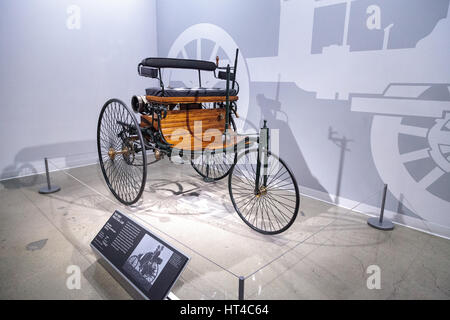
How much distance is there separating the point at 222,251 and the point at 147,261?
794mm

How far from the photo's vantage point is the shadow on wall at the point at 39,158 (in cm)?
399

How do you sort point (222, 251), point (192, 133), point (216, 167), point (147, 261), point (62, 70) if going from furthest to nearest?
point (216, 167) → point (62, 70) → point (192, 133) → point (222, 251) → point (147, 261)

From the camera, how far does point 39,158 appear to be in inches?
166

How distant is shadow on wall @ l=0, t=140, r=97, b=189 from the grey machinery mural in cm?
247

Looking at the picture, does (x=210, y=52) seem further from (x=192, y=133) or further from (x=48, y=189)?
(x=48, y=189)

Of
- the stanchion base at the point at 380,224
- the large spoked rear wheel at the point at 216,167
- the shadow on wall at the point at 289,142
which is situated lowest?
the stanchion base at the point at 380,224

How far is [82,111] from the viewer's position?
177 inches

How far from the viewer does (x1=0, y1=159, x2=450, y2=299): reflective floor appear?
198cm

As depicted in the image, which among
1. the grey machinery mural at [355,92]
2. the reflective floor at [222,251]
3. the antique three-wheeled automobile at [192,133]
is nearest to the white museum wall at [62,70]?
the reflective floor at [222,251]

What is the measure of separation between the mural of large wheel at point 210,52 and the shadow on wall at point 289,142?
334 millimetres

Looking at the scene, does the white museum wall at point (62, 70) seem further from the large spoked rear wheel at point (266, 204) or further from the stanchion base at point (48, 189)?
the large spoked rear wheel at point (266, 204)

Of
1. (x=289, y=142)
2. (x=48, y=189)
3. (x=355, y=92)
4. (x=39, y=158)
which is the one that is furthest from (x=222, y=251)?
(x=39, y=158)

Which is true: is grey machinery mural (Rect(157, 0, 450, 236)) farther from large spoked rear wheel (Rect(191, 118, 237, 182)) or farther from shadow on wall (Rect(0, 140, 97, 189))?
shadow on wall (Rect(0, 140, 97, 189))

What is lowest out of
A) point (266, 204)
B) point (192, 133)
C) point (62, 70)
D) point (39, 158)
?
point (266, 204)
